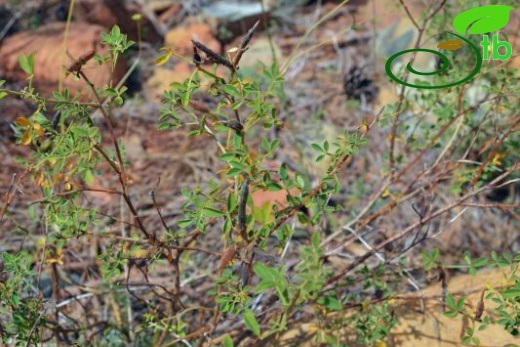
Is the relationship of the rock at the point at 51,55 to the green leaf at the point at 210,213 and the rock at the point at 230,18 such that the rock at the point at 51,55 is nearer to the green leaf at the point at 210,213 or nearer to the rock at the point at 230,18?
the rock at the point at 230,18

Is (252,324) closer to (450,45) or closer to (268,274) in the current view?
(268,274)

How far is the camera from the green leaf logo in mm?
2498

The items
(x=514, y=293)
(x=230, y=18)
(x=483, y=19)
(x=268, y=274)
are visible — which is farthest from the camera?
(x=230, y=18)

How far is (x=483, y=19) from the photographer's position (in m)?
2.59

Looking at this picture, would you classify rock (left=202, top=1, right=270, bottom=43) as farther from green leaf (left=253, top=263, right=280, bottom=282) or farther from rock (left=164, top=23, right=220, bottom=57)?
green leaf (left=253, top=263, right=280, bottom=282)

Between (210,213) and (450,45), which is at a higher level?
(450,45)

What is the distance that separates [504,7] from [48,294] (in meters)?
2.09

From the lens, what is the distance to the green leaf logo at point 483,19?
98.3 inches

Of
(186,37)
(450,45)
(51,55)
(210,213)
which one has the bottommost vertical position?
(186,37)

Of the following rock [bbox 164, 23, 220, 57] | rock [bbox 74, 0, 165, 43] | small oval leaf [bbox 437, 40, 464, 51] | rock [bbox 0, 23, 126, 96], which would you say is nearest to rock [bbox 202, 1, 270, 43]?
rock [bbox 164, 23, 220, 57]

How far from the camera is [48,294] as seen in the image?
→ 2658 millimetres

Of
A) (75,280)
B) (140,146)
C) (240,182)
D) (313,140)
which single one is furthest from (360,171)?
(240,182)

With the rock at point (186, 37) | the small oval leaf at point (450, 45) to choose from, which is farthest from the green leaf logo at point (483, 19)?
the rock at point (186, 37)

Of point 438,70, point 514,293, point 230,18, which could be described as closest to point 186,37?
point 230,18
